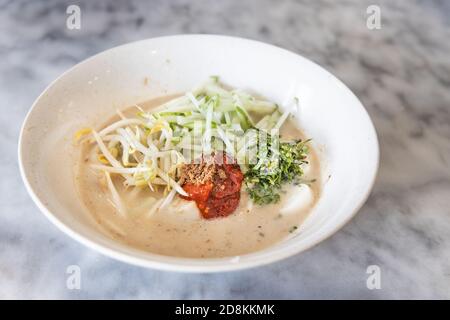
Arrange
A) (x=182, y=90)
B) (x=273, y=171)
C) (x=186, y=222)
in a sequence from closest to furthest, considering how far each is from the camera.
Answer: (x=186, y=222) → (x=273, y=171) → (x=182, y=90)

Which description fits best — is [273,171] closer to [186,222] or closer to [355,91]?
[186,222]

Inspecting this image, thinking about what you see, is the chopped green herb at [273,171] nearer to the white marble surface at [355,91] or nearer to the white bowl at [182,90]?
the white bowl at [182,90]

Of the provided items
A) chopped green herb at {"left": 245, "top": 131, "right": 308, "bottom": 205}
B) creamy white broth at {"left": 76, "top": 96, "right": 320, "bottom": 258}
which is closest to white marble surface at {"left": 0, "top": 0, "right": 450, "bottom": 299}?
creamy white broth at {"left": 76, "top": 96, "right": 320, "bottom": 258}

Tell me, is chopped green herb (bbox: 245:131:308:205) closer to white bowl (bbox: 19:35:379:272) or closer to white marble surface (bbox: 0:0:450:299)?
white bowl (bbox: 19:35:379:272)

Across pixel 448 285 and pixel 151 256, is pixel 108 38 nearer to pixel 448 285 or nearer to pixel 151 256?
pixel 151 256

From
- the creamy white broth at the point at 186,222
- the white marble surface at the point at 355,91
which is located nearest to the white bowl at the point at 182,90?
the creamy white broth at the point at 186,222

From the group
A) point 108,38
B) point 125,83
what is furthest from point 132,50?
point 108,38

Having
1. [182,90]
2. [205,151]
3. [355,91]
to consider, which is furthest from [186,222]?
[355,91]

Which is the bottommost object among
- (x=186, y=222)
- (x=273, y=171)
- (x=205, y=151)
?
(x=186, y=222)
